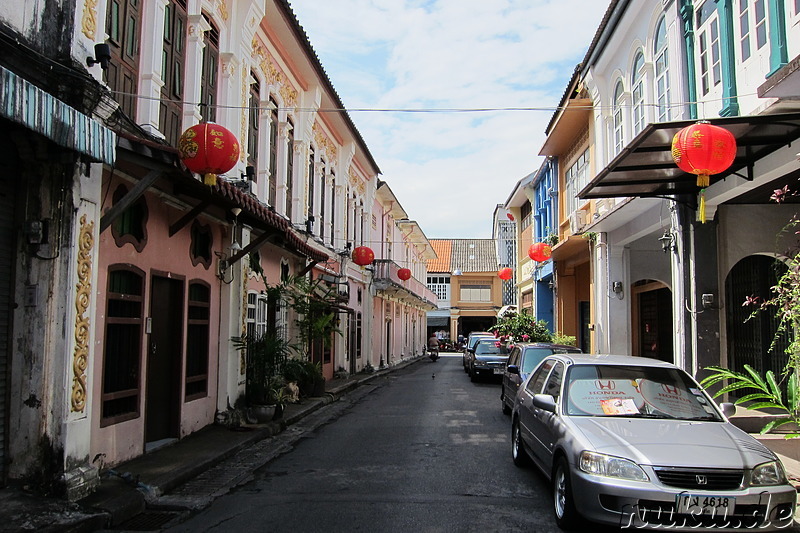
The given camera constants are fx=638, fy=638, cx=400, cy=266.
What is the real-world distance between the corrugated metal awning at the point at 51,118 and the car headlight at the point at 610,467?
4989 mm

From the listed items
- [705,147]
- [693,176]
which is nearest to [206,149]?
[705,147]

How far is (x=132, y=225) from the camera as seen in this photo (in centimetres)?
820

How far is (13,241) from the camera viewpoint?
6.26 meters

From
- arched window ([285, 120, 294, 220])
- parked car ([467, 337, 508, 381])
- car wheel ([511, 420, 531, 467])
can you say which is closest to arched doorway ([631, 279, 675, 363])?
parked car ([467, 337, 508, 381])

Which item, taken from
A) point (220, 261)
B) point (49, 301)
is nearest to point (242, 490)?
point (49, 301)

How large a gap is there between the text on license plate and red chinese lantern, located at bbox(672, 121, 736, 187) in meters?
4.04

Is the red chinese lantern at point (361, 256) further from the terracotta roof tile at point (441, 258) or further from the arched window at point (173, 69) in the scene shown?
the terracotta roof tile at point (441, 258)

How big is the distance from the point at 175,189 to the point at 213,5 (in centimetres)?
401

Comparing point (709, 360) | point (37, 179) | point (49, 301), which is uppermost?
point (37, 179)

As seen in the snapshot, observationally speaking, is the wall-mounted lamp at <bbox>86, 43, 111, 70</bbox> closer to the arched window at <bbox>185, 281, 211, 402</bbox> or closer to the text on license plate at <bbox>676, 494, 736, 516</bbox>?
the arched window at <bbox>185, 281, 211, 402</bbox>

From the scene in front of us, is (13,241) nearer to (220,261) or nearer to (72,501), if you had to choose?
(72,501)

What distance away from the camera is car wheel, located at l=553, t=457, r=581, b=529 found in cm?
542

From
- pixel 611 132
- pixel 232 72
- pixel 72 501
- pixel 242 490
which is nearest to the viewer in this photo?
A: pixel 72 501

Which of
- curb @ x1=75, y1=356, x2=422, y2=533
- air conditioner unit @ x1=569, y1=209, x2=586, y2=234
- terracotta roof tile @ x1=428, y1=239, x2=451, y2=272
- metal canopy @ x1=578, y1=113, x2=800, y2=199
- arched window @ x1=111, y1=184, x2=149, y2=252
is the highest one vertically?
terracotta roof tile @ x1=428, y1=239, x2=451, y2=272
